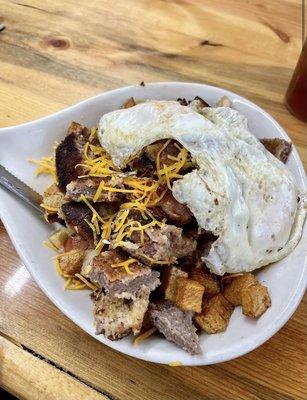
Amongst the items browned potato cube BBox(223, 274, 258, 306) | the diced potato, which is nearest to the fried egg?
browned potato cube BBox(223, 274, 258, 306)

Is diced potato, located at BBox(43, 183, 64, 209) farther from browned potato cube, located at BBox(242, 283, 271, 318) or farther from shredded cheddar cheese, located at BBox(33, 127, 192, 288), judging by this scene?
browned potato cube, located at BBox(242, 283, 271, 318)

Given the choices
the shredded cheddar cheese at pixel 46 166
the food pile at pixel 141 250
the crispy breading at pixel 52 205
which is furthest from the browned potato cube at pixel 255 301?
the shredded cheddar cheese at pixel 46 166

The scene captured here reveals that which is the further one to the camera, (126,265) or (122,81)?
(122,81)

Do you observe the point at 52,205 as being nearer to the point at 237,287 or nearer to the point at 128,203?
the point at 128,203

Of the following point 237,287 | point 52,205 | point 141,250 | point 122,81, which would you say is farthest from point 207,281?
point 122,81

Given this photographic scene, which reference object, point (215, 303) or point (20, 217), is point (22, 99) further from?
point (215, 303)

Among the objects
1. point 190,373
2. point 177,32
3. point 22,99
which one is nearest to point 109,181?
point 190,373
